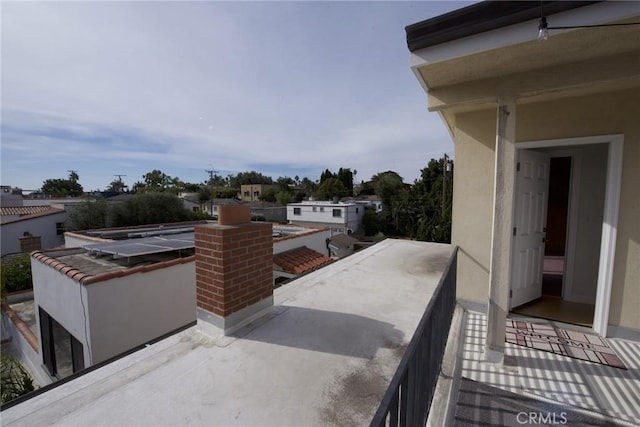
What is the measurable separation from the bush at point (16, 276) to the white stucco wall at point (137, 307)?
10.8 metres

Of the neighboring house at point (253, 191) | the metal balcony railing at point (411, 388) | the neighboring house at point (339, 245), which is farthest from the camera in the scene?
the neighboring house at point (253, 191)

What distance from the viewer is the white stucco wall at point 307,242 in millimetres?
8529

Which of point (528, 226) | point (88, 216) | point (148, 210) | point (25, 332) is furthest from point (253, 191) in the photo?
point (528, 226)

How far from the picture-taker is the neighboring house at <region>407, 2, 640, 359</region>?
188 centimetres

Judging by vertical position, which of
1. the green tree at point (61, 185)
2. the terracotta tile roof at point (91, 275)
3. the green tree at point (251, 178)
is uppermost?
the green tree at point (251, 178)

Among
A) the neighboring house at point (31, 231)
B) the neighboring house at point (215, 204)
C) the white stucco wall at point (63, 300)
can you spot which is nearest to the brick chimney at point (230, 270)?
the neighboring house at point (215, 204)

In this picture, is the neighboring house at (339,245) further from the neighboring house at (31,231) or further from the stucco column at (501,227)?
the neighboring house at (31,231)

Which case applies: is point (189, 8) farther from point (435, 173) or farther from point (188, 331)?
point (435, 173)

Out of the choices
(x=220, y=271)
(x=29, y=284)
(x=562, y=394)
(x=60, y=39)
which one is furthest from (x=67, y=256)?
(x=562, y=394)

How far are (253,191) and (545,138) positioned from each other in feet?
183

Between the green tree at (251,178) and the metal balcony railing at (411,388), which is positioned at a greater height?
the green tree at (251,178)

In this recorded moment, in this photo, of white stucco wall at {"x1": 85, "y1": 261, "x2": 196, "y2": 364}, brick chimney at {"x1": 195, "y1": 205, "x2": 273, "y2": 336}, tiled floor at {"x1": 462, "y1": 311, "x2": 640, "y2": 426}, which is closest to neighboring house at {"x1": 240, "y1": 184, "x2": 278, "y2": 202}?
white stucco wall at {"x1": 85, "y1": 261, "x2": 196, "y2": 364}

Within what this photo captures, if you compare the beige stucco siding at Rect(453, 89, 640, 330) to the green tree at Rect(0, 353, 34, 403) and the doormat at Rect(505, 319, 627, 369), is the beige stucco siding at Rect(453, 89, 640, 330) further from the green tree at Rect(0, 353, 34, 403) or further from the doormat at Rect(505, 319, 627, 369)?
the green tree at Rect(0, 353, 34, 403)

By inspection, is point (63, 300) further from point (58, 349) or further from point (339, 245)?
point (339, 245)
